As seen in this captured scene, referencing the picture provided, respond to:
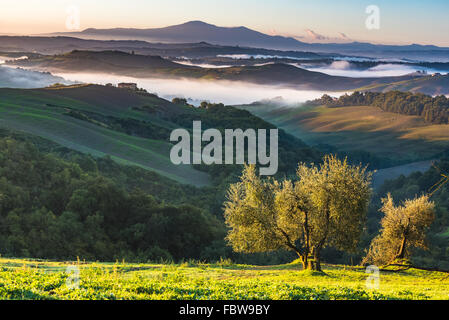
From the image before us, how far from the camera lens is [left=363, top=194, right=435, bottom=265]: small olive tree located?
41.7 m

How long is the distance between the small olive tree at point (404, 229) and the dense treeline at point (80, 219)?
24.4 meters

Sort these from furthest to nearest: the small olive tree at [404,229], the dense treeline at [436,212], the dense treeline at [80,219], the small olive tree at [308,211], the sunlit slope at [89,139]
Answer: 1. the sunlit slope at [89,139]
2. the dense treeline at [436,212]
3. the dense treeline at [80,219]
4. the small olive tree at [404,229]
5. the small olive tree at [308,211]

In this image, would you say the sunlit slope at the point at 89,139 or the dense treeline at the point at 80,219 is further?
the sunlit slope at the point at 89,139

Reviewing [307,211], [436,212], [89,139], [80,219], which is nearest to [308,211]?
[307,211]

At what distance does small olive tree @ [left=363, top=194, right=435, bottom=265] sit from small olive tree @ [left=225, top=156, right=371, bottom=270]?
8716 millimetres

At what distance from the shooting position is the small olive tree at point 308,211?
33.5 m

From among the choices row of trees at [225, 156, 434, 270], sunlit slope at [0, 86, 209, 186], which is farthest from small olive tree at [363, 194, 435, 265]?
sunlit slope at [0, 86, 209, 186]

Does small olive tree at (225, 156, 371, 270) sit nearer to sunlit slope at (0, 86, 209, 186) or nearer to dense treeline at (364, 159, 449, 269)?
dense treeline at (364, 159, 449, 269)

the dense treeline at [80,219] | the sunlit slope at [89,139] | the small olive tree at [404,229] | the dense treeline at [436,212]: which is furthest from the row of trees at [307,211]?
the sunlit slope at [89,139]

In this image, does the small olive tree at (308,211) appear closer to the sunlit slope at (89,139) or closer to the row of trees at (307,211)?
the row of trees at (307,211)

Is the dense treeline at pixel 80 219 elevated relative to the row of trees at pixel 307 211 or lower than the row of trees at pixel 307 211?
lower

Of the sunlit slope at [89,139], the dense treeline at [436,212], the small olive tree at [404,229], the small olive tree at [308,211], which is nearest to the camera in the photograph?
the small olive tree at [308,211]

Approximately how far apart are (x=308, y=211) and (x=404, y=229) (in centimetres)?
1357
